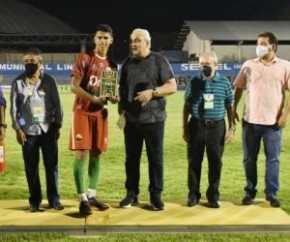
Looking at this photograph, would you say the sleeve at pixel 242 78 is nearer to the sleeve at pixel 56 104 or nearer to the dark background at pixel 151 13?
the sleeve at pixel 56 104

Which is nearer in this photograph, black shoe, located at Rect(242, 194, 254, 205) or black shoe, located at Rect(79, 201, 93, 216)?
black shoe, located at Rect(79, 201, 93, 216)

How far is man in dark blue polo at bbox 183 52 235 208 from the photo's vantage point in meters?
6.45

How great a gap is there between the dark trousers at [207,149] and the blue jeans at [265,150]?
0.38 meters

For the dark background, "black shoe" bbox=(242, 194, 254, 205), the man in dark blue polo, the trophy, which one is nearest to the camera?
the trophy

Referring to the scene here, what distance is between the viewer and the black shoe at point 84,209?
20.5ft

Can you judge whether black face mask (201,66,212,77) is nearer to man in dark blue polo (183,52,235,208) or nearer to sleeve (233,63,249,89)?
man in dark blue polo (183,52,235,208)

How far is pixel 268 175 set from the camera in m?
6.83

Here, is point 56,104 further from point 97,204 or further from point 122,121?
point 97,204

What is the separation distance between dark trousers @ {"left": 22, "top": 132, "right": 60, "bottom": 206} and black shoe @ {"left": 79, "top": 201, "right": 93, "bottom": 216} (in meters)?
0.42

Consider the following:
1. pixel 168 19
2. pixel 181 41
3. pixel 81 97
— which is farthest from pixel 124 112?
pixel 168 19

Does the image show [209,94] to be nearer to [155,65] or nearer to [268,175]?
[155,65]

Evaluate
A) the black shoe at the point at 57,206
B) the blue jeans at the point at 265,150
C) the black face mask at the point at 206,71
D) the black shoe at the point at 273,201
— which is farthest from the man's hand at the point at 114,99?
the black shoe at the point at 273,201

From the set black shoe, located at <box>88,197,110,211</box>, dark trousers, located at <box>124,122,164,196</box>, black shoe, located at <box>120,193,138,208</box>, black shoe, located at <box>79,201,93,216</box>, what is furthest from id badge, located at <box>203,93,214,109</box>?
black shoe, located at <box>79,201,93,216</box>

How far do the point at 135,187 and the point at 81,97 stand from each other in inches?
48.7
